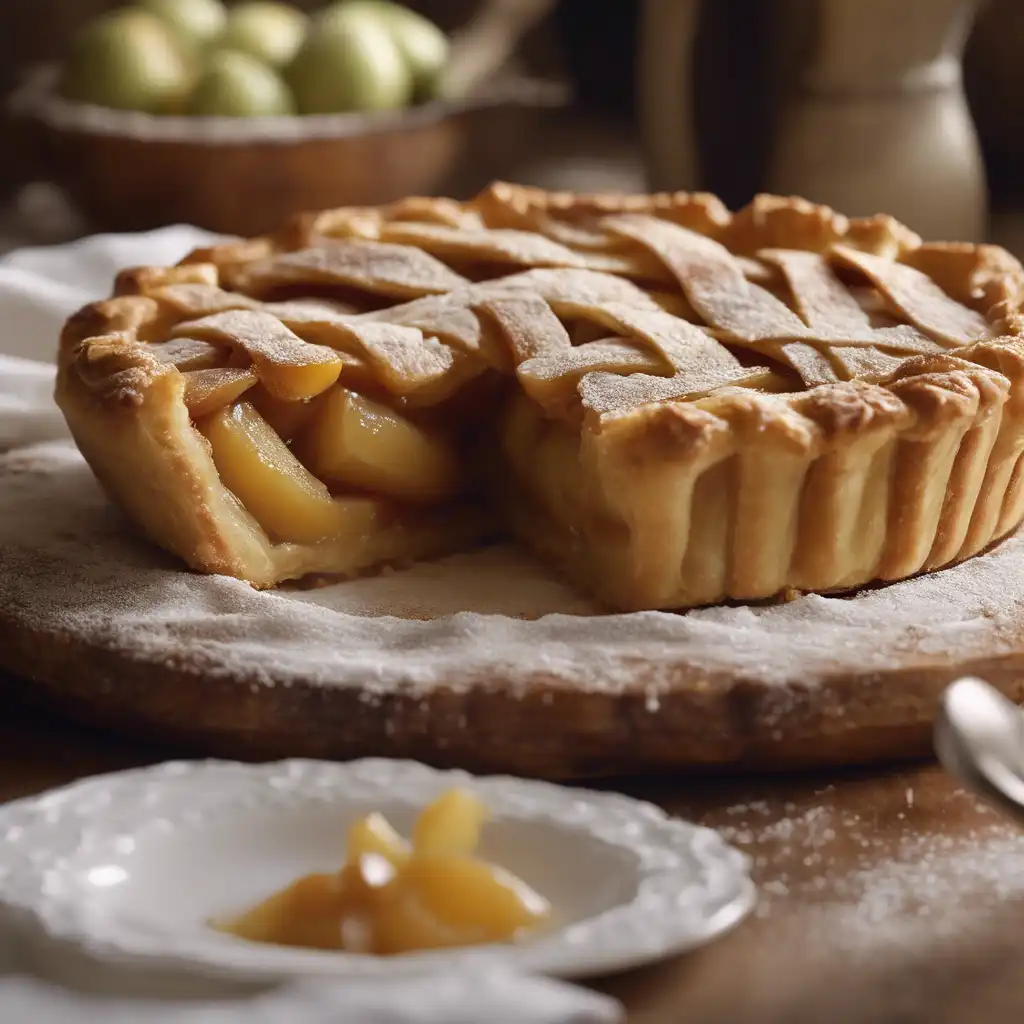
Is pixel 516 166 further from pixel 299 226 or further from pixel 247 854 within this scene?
pixel 247 854

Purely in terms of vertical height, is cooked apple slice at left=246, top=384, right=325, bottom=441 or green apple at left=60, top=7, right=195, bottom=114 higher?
cooked apple slice at left=246, top=384, right=325, bottom=441

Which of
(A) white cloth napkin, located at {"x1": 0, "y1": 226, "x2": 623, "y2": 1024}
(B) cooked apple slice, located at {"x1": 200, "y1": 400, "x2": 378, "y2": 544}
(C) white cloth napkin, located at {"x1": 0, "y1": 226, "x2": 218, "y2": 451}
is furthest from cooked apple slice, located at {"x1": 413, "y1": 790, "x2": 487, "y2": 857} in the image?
(C) white cloth napkin, located at {"x1": 0, "y1": 226, "x2": 218, "y2": 451}

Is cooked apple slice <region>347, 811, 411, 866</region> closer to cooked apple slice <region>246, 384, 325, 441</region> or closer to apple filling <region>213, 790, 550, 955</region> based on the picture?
apple filling <region>213, 790, 550, 955</region>

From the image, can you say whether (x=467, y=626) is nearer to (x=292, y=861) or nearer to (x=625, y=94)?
(x=292, y=861)

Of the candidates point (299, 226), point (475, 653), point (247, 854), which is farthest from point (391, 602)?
point (299, 226)

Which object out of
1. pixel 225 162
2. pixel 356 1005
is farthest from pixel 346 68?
pixel 356 1005

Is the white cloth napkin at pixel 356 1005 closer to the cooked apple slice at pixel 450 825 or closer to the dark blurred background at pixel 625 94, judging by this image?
the cooked apple slice at pixel 450 825

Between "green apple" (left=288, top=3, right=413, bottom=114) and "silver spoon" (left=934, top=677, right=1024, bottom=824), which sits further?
"green apple" (left=288, top=3, right=413, bottom=114)
